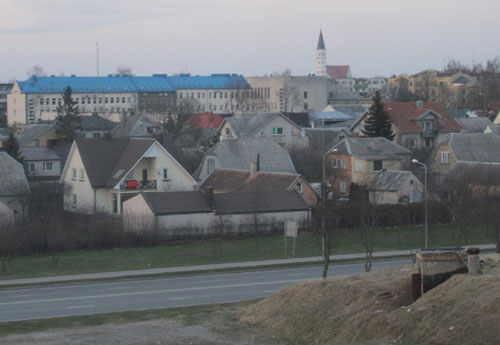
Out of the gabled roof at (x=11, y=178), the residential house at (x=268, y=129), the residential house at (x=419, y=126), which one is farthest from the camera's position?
the residential house at (x=268, y=129)

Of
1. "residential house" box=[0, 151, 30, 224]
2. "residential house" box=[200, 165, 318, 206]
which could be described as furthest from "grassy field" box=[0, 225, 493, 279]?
"residential house" box=[0, 151, 30, 224]

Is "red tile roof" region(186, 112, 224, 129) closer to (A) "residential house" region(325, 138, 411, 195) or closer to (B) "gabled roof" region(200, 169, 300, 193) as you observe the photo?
(A) "residential house" region(325, 138, 411, 195)

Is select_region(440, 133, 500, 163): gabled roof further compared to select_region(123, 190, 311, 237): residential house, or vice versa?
select_region(440, 133, 500, 163): gabled roof

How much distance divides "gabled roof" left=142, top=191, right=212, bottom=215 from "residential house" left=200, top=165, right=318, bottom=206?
4.17 metres

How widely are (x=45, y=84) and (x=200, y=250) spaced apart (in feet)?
381

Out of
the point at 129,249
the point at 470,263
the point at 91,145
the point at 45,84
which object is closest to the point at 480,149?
the point at 91,145

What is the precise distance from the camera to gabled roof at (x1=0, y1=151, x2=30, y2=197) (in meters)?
51.7

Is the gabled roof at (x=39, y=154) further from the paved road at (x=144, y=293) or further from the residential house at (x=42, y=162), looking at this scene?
the paved road at (x=144, y=293)

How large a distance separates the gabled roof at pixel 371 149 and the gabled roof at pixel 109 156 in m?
15.0

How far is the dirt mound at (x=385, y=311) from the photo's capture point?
16.6m

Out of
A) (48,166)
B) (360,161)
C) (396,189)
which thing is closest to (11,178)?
(48,166)

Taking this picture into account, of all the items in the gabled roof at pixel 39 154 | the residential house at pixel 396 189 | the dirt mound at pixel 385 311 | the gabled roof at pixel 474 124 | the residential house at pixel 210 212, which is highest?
the gabled roof at pixel 474 124

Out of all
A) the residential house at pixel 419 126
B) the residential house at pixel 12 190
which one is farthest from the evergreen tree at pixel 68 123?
the residential house at pixel 12 190

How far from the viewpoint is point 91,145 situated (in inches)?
2228
